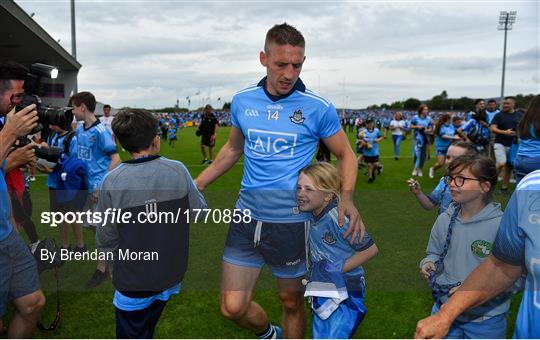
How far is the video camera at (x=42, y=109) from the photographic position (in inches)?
120

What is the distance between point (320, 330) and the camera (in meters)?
2.60

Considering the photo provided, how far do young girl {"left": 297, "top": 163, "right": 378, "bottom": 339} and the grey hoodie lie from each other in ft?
1.42

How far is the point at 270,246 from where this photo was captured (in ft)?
10.0

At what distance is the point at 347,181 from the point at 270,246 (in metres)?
0.71

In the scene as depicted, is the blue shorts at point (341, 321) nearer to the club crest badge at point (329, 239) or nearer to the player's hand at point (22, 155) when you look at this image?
the club crest badge at point (329, 239)

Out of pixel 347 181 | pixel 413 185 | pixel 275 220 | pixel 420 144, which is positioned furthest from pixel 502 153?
pixel 275 220

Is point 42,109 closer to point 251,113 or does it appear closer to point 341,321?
point 251,113

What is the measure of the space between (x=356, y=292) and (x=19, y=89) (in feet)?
8.59

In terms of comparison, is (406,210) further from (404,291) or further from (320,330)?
(320,330)

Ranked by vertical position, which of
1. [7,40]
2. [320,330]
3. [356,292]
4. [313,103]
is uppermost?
[7,40]

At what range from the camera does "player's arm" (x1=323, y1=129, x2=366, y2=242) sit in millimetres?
2660

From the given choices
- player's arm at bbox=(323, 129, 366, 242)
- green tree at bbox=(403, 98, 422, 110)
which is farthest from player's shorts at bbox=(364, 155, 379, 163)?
green tree at bbox=(403, 98, 422, 110)

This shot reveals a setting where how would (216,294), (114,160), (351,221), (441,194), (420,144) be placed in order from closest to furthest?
(351,221) → (441,194) → (216,294) → (114,160) → (420,144)

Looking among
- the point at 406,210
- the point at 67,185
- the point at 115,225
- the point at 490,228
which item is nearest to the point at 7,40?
the point at 67,185
